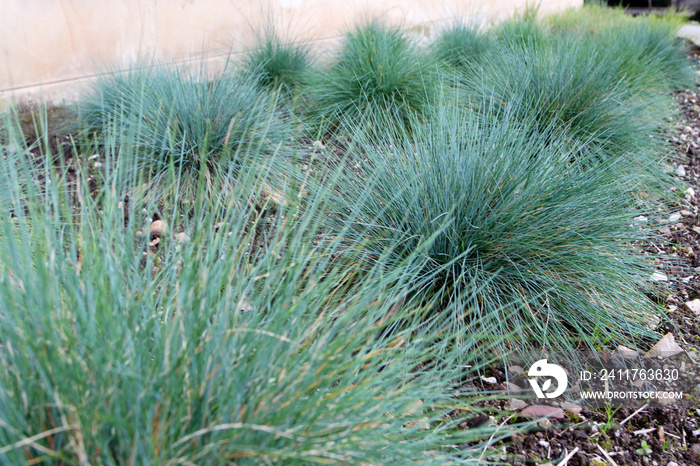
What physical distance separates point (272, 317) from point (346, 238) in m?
0.82

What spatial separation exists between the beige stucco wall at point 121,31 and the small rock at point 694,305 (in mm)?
2722

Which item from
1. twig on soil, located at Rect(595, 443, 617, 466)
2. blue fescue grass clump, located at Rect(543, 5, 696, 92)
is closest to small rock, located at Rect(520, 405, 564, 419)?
twig on soil, located at Rect(595, 443, 617, 466)

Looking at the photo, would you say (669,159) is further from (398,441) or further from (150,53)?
(150,53)

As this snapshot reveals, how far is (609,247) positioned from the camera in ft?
5.97

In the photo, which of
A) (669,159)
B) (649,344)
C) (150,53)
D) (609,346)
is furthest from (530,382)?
(150,53)

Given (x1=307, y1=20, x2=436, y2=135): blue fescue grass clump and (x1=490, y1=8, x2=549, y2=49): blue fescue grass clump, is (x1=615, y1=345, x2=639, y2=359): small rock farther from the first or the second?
(x1=490, y1=8, x2=549, y2=49): blue fescue grass clump

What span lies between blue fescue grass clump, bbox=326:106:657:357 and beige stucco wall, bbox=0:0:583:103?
1716 mm

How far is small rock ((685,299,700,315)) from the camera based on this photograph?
6.76 ft

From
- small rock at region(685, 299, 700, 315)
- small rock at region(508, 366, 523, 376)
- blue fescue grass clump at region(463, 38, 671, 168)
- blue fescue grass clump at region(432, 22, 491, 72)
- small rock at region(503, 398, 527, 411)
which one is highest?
blue fescue grass clump at region(432, 22, 491, 72)

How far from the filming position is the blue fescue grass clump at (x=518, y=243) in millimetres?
1737

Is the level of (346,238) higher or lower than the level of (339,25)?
lower

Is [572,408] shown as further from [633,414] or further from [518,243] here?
[518,243]

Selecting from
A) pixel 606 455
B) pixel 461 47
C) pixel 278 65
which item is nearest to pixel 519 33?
pixel 461 47

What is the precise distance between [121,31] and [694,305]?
361cm
